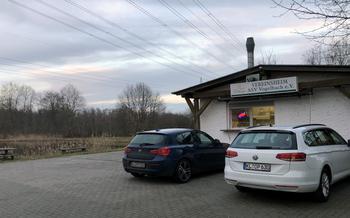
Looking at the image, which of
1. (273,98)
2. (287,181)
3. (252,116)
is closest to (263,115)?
(252,116)

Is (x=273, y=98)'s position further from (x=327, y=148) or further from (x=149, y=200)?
(x=149, y=200)

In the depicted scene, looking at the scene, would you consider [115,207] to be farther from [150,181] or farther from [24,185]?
[24,185]

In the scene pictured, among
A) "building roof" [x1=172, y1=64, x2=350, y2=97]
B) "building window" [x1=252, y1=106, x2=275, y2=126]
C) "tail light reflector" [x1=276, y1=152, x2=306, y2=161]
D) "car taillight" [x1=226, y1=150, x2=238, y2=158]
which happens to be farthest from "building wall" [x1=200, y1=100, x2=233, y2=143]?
"tail light reflector" [x1=276, y1=152, x2=306, y2=161]

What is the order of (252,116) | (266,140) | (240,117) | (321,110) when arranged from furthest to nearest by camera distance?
1. (240,117)
2. (252,116)
3. (321,110)
4. (266,140)

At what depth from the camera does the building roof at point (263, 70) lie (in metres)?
14.1

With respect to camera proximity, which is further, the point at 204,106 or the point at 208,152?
the point at 204,106

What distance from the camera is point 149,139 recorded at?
11320 millimetres

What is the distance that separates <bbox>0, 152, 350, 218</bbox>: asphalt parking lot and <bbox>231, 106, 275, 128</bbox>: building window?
5345 millimetres

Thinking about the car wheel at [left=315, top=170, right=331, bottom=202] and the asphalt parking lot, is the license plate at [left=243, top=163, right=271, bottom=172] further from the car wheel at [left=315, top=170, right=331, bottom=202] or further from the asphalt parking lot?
the car wheel at [left=315, top=170, right=331, bottom=202]

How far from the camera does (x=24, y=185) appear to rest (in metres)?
11.2

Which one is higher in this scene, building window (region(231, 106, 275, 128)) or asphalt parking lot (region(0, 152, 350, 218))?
building window (region(231, 106, 275, 128))

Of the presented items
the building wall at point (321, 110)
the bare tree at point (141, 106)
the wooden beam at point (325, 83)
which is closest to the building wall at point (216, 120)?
the building wall at point (321, 110)

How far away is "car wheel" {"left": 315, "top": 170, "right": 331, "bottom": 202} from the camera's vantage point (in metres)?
7.99

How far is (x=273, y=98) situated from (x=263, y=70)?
123 cm
